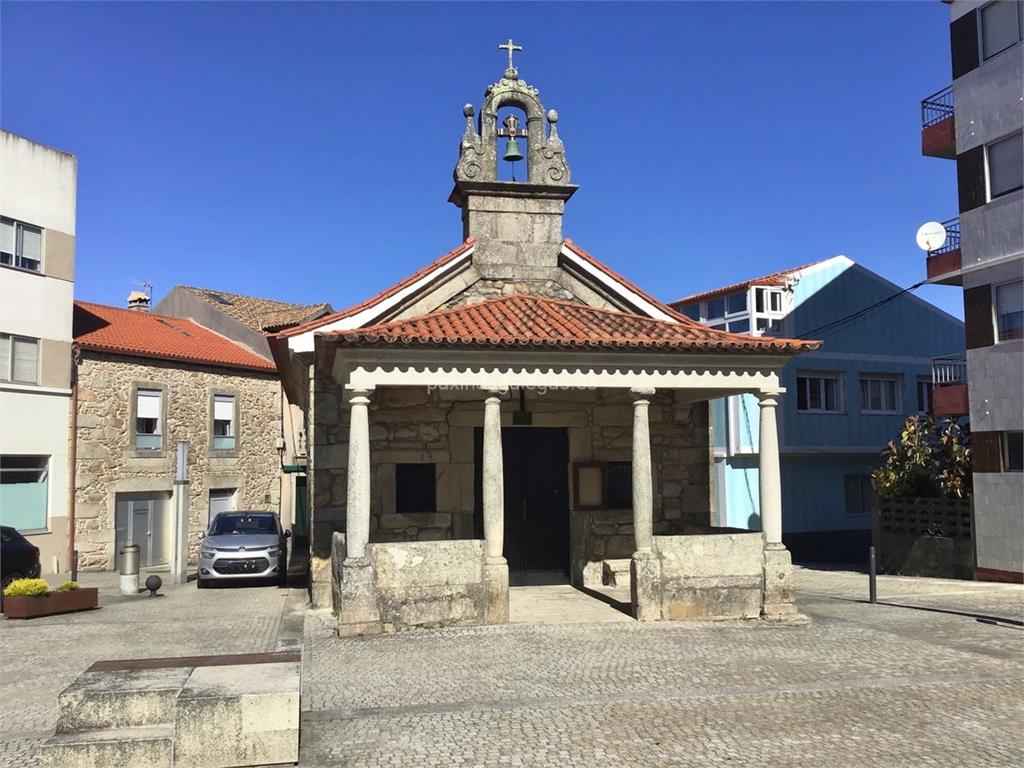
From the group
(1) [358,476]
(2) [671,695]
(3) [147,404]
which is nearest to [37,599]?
(1) [358,476]

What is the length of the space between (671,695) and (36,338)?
18.4 meters

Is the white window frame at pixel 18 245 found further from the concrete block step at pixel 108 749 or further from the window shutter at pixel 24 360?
the concrete block step at pixel 108 749

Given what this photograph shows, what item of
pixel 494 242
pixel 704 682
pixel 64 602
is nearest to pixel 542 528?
pixel 494 242

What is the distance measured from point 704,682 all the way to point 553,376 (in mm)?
4256

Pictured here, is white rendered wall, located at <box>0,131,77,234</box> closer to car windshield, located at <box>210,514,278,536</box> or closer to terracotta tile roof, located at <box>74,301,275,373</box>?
terracotta tile roof, located at <box>74,301,275,373</box>

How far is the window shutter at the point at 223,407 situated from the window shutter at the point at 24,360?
5.57m

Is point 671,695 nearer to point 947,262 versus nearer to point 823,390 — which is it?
point 947,262

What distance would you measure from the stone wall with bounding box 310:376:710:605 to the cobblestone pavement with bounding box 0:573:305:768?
148 centimetres

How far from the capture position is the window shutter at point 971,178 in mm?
15781

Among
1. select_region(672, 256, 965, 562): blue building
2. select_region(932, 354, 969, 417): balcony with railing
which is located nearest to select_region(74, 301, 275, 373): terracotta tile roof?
select_region(672, 256, 965, 562): blue building

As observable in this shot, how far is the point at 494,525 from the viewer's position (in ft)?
33.9

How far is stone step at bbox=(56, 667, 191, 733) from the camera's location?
5211 millimetres

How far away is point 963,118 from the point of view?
16.1 m

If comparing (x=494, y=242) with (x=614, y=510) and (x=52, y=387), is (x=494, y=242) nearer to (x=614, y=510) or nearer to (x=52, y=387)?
(x=614, y=510)
